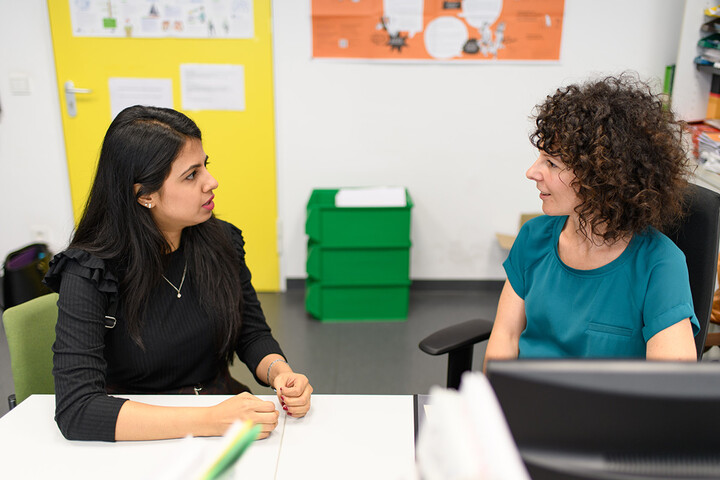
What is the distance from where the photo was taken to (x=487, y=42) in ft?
10.00

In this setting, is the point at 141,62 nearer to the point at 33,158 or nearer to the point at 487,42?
the point at 33,158

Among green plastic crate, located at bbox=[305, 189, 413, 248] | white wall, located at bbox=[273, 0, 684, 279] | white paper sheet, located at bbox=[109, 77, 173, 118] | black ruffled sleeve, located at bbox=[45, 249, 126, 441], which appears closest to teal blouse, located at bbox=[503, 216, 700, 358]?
black ruffled sleeve, located at bbox=[45, 249, 126, 441]

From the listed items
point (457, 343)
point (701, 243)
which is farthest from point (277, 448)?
point (701, 243)

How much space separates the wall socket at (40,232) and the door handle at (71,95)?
673mm

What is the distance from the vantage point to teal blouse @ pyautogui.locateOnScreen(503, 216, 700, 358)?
1266 millimetres

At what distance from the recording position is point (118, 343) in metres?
1.37

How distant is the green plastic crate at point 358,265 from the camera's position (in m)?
3.02

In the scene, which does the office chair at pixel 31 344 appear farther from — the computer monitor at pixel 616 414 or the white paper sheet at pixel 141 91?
the white paper sheet at pixel 141 91

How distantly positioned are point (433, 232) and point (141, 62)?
178 centimetres

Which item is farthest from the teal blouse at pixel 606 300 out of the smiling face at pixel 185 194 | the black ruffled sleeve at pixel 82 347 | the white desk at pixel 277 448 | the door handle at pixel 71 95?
the door handle at pixel 71 95

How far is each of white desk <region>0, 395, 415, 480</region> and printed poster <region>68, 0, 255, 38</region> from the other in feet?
7.26

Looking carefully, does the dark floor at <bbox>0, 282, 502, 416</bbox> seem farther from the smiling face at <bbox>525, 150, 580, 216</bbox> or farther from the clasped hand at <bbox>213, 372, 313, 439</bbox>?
the smiling face at <bbox>525, 150, 580, 216</bbox>

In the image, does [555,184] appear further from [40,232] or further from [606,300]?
[40,232]

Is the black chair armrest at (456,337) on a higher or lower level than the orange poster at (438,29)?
lower
